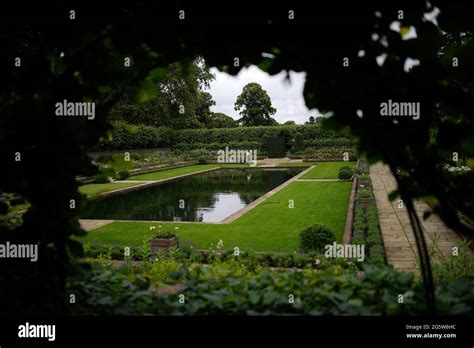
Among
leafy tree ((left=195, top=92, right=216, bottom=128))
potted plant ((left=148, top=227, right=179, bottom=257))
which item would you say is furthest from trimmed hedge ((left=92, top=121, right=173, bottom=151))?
potted plant ((left=148, top=227, right=179, bottom=257))

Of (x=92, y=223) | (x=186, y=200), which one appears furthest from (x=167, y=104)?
(x=92, y=223)

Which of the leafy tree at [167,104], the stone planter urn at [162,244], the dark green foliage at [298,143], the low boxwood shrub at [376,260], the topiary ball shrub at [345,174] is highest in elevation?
the leafy tree at [167,104]

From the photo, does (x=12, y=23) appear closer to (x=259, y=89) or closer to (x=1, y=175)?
(x=1, y=175)

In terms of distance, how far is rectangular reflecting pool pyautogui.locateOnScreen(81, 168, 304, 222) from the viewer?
41.2ft

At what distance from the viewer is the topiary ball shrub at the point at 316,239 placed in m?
7.41

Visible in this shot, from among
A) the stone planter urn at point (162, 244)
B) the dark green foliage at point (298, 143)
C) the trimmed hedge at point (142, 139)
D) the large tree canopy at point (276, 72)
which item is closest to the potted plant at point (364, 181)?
the stone planter urn at point (162, 244)

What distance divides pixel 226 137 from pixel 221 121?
20771 mm

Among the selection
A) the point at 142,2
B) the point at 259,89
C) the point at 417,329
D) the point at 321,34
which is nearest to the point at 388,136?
the point at 321,34

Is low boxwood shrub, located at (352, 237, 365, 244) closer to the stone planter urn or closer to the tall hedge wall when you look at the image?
the stone planter urn

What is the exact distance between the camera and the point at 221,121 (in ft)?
209

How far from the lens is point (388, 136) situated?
5.19 feet

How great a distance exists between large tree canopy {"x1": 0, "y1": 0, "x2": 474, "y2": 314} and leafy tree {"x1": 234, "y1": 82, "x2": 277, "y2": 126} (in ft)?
200

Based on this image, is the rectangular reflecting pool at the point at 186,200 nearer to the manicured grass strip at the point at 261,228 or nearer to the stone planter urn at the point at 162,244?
the manicured grass strip at the point at 261,228

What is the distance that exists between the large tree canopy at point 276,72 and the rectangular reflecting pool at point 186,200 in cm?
735
